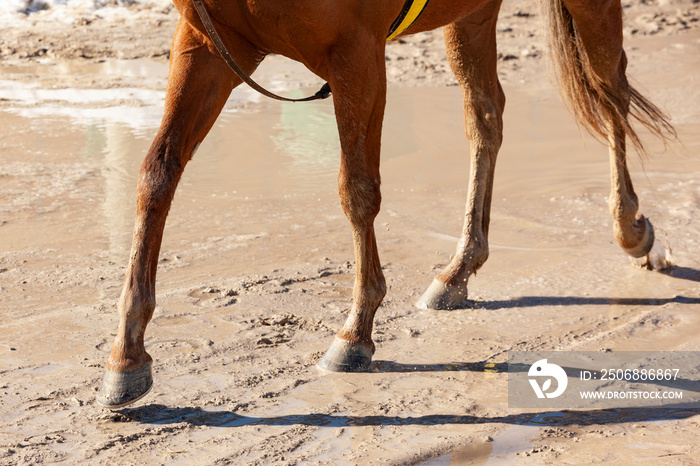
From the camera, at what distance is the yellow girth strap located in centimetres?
321

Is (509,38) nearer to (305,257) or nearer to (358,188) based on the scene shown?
(305,257)

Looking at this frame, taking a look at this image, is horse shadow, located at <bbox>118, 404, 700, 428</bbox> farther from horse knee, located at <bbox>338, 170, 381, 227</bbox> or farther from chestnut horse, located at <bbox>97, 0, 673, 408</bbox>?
horse knee, located at <bbox>338, 170, 381, 227</bbox>

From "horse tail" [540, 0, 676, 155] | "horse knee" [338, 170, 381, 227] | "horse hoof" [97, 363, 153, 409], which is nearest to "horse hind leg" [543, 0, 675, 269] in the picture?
"horse tail" [540, 0, 676, 155]

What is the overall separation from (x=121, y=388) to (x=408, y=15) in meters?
1.77

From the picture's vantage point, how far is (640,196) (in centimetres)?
527

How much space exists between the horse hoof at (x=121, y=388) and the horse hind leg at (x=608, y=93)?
2642 mm

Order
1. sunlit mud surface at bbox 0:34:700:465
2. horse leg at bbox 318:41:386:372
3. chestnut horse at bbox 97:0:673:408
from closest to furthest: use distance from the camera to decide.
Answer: sunlit mud surface at bbox 0:34:700:465 → chestnut horse at bbox 97:0:673:408 → horse leg at bbox 318:41:386:372

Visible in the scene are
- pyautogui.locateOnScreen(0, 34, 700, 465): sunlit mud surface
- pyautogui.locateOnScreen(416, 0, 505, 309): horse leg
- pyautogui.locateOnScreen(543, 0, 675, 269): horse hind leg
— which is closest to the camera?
pyautogui.locateOnScreen(0, 34, 700, 465): sunlit mud surface

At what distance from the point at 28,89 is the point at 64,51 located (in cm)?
175

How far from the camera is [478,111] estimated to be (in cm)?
429

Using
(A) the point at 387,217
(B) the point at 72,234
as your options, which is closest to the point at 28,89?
(B) the point at 72,234

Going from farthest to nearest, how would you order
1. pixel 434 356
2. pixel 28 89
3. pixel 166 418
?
pixel 28 89 < pixel 434 356 < pixel 166 418

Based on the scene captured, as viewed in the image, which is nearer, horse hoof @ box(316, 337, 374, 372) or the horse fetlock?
horse hoof @ box(316, 337, 374, 372)

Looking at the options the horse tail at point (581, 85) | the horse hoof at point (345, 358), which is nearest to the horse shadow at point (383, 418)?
the horse hoof at point (345, 358)
